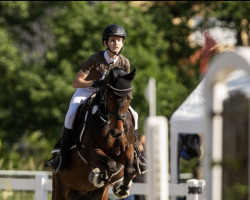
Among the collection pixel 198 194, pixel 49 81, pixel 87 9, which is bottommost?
pixel 198 194

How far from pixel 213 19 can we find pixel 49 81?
921 centimetres

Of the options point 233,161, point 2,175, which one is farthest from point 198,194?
point 233,161

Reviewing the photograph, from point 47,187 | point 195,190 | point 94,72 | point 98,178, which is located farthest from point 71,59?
point 98,178

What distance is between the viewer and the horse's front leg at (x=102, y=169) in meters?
9.95

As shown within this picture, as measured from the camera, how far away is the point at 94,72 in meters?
10.7

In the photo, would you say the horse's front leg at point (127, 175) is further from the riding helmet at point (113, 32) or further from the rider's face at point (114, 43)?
the riding helmet at point (113, 32)

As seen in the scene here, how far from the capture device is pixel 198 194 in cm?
1141

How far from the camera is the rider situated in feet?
34.4

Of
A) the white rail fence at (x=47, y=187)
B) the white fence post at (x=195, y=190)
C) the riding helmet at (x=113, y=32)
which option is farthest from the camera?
the white rail fence at (x=47, y=187)

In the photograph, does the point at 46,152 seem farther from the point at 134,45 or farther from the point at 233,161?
the point at 233,161

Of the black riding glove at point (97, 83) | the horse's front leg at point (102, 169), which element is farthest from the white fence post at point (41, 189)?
the black riding glove at point (97, 83)

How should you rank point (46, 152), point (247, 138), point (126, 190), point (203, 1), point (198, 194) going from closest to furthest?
point (247, 138)
point (126, 190)
point (198, 194)
point (46, 152)
point (203, 1)

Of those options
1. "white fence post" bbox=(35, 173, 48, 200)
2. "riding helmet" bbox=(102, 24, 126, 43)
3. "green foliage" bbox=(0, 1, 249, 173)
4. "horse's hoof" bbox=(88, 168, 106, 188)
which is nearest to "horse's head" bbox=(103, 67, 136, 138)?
"horse's hoof" bbox=(88, 168, 106, 188)

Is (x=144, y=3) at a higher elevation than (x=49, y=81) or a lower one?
higher
